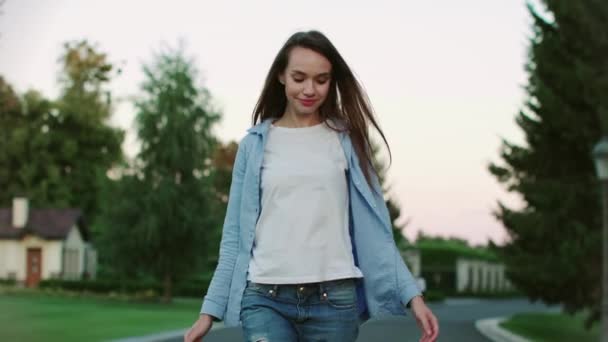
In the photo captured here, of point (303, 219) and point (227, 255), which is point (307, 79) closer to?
point (303, 219)

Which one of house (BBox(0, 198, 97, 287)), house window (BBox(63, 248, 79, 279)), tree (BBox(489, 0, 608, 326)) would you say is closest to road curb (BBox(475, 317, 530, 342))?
tree (BBox(489, 0, 608, 326))

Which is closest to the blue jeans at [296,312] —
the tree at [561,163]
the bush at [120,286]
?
the tree at [561,163]

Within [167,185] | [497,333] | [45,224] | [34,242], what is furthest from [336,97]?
[34,242]

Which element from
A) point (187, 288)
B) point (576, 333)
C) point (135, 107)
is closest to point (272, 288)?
point (576, 333)

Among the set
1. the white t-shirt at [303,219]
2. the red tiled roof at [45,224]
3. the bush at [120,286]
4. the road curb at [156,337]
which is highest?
the red tiled roof at [45,224]

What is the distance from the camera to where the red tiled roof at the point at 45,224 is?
204 ft

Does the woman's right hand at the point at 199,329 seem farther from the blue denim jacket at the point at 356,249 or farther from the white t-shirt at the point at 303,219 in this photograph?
the white t-shirt at the point at 303,219

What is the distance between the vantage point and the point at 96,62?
235ft

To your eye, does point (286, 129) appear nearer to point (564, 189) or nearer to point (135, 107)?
point (564, 189)

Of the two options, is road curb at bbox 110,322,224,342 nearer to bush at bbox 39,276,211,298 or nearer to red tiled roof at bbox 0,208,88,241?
bush at bbox 39,276,211,298

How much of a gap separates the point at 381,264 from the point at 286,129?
53 cm

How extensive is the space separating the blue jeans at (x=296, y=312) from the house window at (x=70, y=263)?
62.2 m

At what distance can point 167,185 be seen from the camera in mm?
45250

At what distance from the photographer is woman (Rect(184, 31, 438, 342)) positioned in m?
3.62
